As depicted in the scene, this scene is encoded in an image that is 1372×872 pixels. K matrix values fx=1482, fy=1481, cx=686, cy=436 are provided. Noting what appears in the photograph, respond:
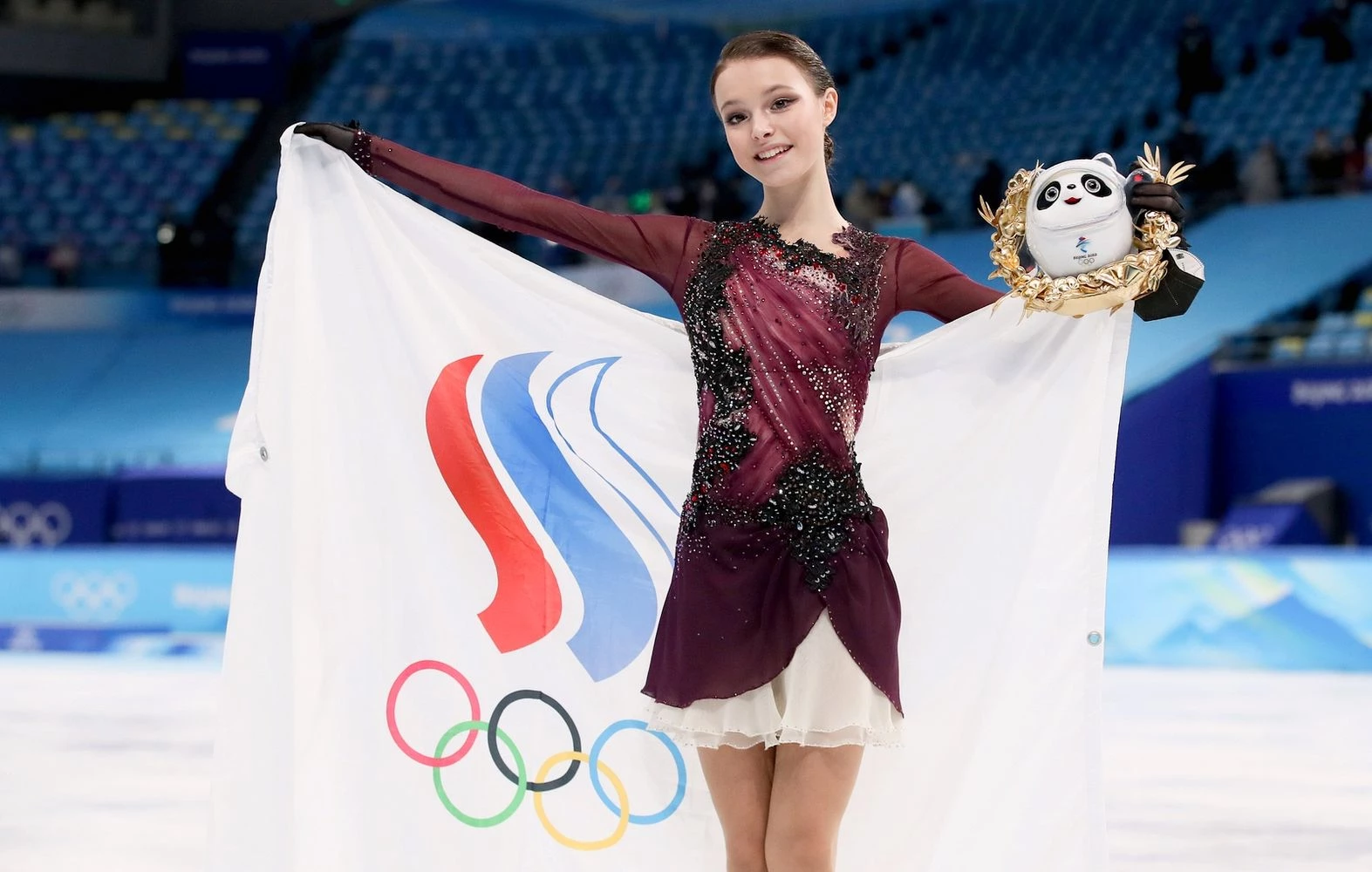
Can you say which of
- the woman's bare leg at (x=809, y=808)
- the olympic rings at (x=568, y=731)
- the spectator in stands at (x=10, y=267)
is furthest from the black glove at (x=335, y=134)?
the spectator in stands at (x=10, y=267)

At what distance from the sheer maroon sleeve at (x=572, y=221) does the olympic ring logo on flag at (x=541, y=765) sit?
95 centimetres

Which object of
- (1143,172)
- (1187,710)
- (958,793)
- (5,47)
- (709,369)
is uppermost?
(5,47)

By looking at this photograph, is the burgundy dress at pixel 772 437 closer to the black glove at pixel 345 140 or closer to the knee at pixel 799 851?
the knee at pixel 799 851

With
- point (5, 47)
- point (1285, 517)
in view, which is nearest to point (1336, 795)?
point (1285, 517)

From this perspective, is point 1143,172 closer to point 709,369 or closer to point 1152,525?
point 709,369

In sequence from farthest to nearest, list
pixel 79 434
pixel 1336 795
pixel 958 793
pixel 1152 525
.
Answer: pixel 79 434, pixel 1152 525, pixel 1336 795, pixel 958 793

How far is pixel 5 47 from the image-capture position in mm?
18750

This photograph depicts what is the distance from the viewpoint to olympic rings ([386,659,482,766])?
10.2 feet

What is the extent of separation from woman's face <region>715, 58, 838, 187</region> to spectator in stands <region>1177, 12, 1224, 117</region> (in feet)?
42.8

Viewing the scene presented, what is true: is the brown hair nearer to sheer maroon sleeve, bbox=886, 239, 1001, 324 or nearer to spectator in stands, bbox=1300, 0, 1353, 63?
sheer maroon sleeve, bbox=886, 239, 1001, 324

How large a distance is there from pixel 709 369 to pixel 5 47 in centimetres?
1894

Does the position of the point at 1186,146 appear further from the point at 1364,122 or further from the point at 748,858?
the point at 748,858

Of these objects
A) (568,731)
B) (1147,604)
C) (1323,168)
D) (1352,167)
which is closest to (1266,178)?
(1323,168)

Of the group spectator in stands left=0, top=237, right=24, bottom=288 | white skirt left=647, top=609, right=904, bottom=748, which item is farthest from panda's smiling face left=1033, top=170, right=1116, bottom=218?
spectator in stands left=0, top=237, right=24, bottom=288
